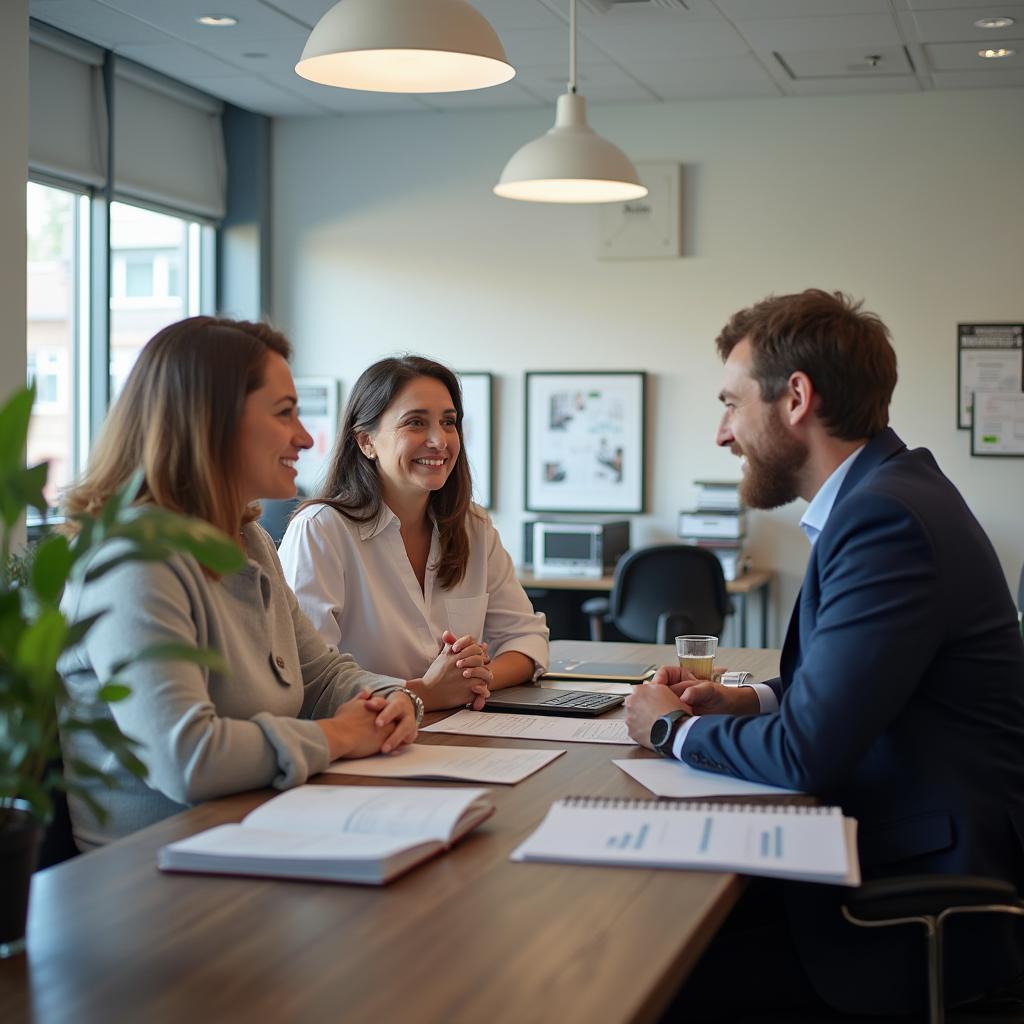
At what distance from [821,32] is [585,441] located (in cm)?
209

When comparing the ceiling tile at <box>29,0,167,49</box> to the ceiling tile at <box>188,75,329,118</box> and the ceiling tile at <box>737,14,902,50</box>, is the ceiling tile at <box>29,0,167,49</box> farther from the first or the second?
the ceiling tile at <box>737,14,902,50</box>

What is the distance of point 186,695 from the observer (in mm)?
1635

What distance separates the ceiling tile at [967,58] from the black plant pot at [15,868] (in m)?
4.80

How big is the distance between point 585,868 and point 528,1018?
0.38 m

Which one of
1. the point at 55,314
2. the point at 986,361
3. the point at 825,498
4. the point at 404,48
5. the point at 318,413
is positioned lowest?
the point at 825,498

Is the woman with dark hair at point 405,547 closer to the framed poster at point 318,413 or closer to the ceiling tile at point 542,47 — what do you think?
the ceiling tile at point 542,47

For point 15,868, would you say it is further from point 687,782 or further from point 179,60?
point 179,60

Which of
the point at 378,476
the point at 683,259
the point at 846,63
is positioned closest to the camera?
the point at 378,476

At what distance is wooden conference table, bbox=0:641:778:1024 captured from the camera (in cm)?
106

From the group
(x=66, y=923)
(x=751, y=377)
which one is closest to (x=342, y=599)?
(x=751, y=377)

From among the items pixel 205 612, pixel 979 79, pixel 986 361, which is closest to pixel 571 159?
pixel 205 612

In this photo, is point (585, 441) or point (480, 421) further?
point (480, 421)

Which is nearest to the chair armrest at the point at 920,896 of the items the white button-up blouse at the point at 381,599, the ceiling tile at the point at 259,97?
the white button-up blouse at the point at 381,599

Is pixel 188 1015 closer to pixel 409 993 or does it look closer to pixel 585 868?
pixel 409 993
